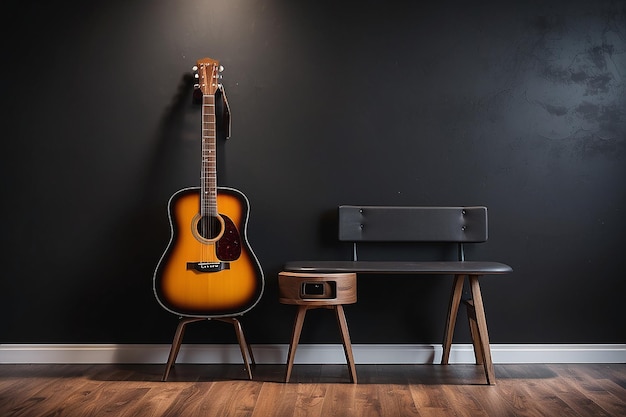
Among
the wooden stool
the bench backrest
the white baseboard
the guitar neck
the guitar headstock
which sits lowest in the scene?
the white baseboard

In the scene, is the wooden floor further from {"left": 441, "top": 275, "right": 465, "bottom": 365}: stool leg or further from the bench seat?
the bench seat

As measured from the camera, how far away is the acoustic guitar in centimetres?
375

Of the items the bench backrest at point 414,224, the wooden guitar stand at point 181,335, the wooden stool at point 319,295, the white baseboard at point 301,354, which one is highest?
the bench backrest at point 414,224

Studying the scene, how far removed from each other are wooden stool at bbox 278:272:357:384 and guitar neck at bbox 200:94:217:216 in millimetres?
538

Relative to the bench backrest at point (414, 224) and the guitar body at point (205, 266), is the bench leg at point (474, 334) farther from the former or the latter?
the guitar body at point (205, 266)

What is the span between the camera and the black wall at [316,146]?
4.15m

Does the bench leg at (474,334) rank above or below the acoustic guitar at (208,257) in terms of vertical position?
below

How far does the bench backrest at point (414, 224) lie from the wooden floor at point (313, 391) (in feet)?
2.32

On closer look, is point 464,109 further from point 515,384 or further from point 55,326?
point 55,326

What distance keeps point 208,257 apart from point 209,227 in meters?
0.16

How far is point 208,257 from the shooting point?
377 centimetres

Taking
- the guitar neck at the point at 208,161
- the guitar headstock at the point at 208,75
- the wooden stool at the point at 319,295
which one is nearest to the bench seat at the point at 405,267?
the wooden stool at the point at 319,295

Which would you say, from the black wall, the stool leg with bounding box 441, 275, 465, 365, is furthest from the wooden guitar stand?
the stool leg with bounding box 441, 275, 465, 365

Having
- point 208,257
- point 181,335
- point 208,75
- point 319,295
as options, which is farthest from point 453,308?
point 208,75
